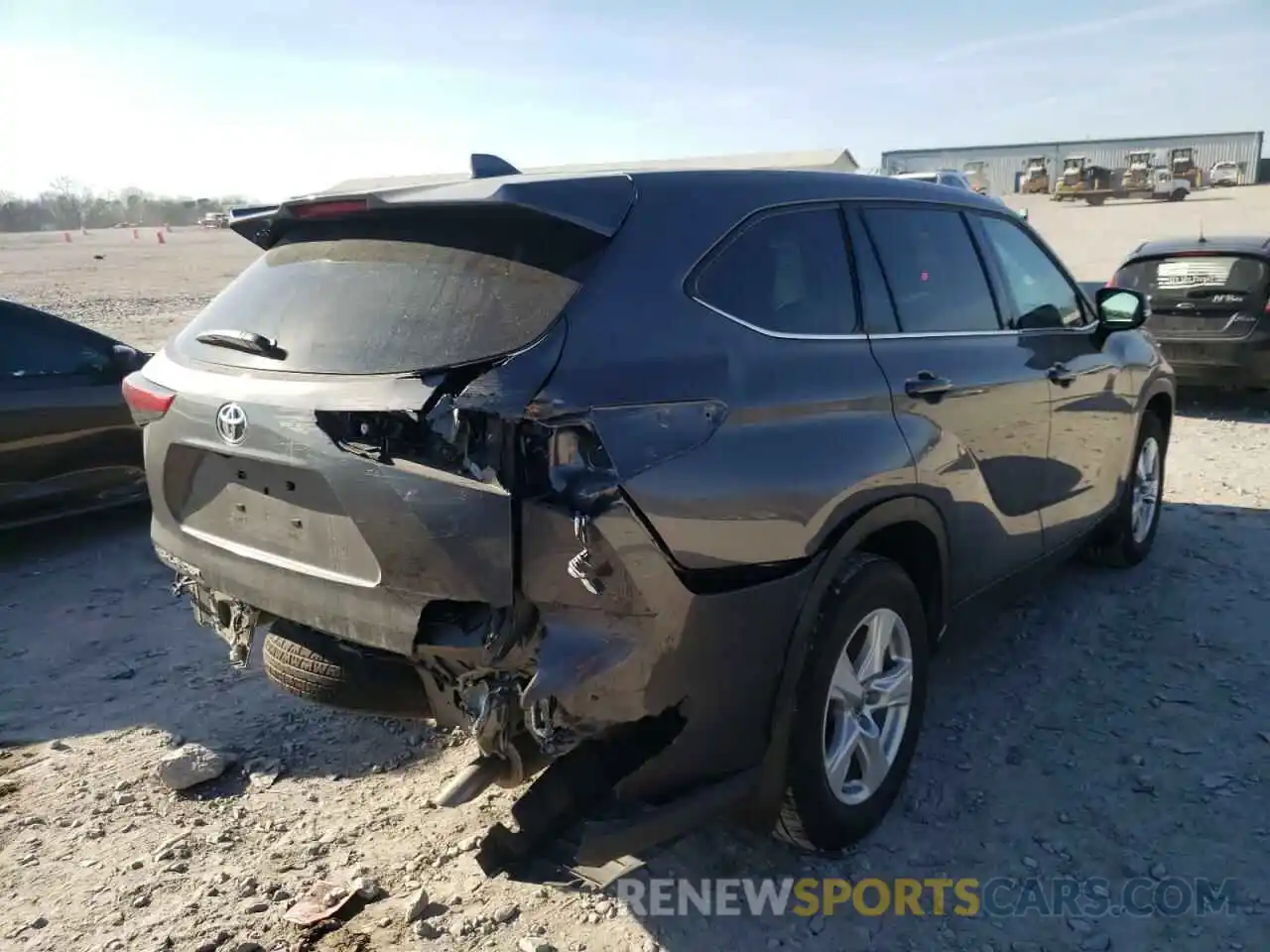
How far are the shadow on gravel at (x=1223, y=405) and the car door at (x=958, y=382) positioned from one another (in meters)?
6.06

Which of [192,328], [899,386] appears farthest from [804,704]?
[192,328]

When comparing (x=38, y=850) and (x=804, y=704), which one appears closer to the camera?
(x=804, y=704)

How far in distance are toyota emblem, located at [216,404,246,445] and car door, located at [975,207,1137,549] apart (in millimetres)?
2833

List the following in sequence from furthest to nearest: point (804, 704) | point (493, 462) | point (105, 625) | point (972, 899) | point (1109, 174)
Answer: point (1109, 174), point (105, 625), point (972, 899), point (804, 704), point (493, 462)

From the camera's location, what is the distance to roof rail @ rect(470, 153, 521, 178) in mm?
2897

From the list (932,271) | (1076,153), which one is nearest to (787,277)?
(932,271)

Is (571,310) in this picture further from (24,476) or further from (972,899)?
(24,476)

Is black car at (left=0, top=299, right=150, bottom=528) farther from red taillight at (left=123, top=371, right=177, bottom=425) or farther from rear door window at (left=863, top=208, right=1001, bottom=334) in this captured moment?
rear door window at (left=863, top=208, right=1001, bottom=334)

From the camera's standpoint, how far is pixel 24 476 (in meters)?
5.77

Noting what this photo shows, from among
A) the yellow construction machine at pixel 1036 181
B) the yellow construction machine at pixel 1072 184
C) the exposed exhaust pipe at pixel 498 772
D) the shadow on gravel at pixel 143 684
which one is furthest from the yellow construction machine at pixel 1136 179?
the exposed exhaust pipe at pixel 498 772

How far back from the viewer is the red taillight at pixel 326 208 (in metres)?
2.74

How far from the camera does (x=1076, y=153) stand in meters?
73.1

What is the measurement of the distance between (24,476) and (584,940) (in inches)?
187

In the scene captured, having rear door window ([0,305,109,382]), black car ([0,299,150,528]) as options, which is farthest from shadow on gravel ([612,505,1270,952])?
rear door window ([0,305,109,382])
